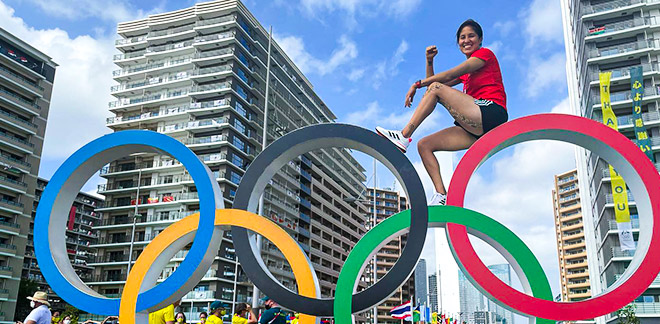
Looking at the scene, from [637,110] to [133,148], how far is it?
41082 mm

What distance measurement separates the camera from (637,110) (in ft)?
136

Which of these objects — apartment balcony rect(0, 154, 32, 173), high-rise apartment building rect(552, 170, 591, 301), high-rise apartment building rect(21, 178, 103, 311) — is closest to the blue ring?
apartment balcony rect(0, 154, 32, 173)

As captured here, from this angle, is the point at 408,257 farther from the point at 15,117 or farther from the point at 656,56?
the point at 15,117

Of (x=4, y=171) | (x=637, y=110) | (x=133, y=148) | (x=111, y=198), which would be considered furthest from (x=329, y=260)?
(x=133, y=148)

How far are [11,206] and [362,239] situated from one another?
5315 centimetres

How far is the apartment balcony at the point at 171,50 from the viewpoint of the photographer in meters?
61.8

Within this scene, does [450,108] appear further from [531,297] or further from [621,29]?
[621,29]

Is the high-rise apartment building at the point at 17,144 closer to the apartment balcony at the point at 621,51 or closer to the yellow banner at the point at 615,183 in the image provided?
the yellow banner at the point at 615,183

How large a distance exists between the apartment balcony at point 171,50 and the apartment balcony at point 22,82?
11.9 m

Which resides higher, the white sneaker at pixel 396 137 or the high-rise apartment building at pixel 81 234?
the high-rise apartment building at pixel 81 234

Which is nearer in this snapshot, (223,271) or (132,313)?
(132,313)

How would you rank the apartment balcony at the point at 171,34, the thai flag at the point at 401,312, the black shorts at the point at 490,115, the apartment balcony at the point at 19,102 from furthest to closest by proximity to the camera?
the apartment balcony at the point at 171,34, the apartment balcony at the point at 19,102, the thai flag at the point at 401,312, the black shorts at the point at 490,115

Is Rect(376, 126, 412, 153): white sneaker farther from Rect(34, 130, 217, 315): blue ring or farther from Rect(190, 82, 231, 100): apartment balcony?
Rect(190, 82, 231, 100): apartment balcony

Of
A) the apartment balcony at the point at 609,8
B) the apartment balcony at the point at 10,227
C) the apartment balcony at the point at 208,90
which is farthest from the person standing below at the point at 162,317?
the apartment balcony at the point at 208,90
